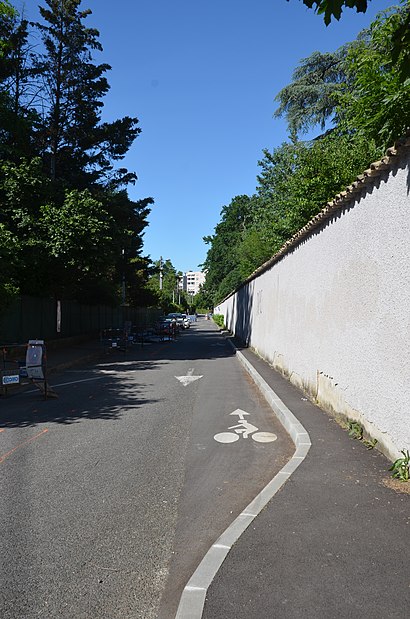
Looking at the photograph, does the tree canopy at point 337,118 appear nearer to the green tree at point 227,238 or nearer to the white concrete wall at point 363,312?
the white concrete wall at point 363,312

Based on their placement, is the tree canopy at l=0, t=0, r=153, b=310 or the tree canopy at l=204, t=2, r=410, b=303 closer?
the tree canopy at l=204, t=2, r=410, b=303

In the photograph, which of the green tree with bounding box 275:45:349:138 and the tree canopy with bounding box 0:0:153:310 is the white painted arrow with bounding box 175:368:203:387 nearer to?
the tree canopy with bounding box 0:0:153:310

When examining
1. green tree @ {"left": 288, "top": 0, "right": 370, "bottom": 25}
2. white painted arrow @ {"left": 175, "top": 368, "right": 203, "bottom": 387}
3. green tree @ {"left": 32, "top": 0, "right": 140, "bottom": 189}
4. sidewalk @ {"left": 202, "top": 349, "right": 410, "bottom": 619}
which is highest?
green tree @ {"left": 32, "top": 0, "right": 140, "bottom": 189}

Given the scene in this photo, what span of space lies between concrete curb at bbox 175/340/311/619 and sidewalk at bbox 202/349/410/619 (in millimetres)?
54

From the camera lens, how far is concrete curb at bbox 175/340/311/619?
2840mm

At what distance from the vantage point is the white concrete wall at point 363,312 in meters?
4.96

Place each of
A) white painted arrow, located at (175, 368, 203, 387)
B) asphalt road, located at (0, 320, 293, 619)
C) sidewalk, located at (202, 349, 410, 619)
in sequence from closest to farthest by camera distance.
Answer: sidewalk, located at (202, 349, 410, 619)
asphalt road, located at (0, 320, 293, 619)
white painted arrow, located at (175, 368, 203, 387)

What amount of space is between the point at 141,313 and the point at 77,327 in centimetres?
2009

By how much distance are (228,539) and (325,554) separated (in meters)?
0.73

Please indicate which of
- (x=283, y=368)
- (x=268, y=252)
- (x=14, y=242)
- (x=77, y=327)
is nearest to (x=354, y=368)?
(x=283, y=368)

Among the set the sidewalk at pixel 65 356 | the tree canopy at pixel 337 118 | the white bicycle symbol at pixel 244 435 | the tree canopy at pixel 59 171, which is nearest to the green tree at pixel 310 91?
the tree canopy at pixel 337 118

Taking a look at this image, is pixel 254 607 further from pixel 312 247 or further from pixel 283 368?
pixel 283 368

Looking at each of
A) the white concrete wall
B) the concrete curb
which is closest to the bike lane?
the concrete curb

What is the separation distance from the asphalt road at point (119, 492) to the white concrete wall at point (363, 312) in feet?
3.95
